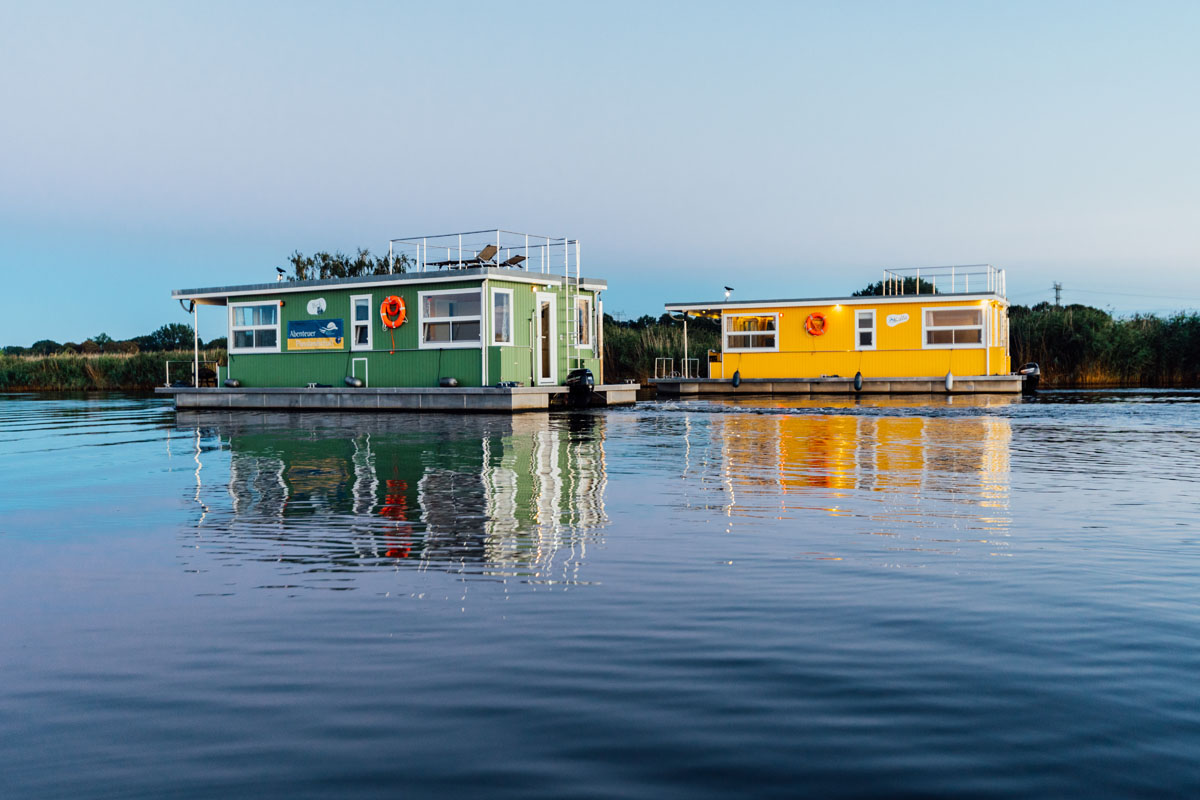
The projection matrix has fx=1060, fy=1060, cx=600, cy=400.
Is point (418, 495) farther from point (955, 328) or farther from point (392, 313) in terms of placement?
point (955, 328)

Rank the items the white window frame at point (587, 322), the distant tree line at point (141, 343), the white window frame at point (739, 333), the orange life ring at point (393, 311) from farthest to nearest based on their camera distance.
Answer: the distant tree line at point (141, 343)
the white window frame at point (739, 333)
the white window frame at point (587, 322)
the orange life ring at point (393, 311)

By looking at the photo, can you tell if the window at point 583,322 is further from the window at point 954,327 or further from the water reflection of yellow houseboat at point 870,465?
the window at point 954,327

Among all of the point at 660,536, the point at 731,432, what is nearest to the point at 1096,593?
the point at 660,536

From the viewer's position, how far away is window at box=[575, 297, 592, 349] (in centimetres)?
2923

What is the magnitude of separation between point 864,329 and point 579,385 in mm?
12991

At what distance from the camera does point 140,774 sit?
3.19 m

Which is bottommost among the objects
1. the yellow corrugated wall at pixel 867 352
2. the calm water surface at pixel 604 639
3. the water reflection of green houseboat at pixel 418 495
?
the calm water surface at pixel 604 639

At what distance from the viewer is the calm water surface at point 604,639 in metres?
3.23

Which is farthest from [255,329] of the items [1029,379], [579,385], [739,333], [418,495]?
[1029,379]

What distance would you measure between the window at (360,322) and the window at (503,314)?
381 cm

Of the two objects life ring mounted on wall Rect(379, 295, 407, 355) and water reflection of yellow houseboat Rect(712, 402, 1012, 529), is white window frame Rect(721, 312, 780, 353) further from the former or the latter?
water reflection of yellow houseboat Rect(712, 402, 1012, 529)

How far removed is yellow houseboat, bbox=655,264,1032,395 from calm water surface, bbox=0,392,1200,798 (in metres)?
24.9

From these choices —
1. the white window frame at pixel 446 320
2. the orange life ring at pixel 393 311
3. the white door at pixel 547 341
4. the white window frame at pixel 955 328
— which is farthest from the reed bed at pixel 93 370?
the white window frame at pixel 955 328

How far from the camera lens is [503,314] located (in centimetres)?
2634
